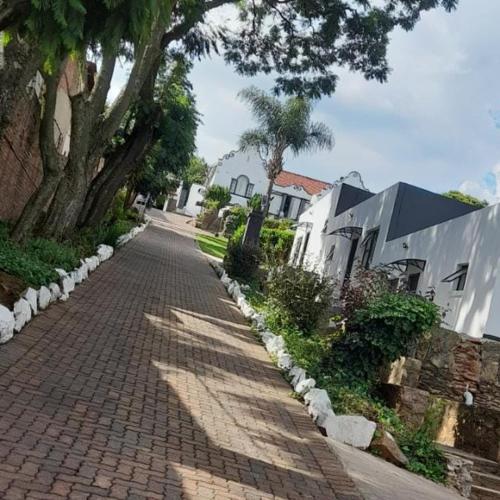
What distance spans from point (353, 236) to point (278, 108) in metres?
18.1

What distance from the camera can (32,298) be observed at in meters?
8.52

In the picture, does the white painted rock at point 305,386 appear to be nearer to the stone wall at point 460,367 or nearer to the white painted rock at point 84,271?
the stone wall at point 460,367

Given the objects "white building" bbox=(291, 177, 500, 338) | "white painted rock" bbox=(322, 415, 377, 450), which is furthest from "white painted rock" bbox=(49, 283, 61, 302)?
"white building" bbox=(291, 177, 500, 338)

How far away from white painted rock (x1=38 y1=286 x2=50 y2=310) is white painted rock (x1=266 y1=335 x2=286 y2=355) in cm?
384

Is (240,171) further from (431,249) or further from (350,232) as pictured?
(431,249)

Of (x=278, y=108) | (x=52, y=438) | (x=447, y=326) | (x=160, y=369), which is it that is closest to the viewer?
(x=52, y=438)

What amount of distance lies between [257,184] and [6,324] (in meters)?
59.7

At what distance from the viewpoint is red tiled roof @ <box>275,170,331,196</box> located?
64812 mm

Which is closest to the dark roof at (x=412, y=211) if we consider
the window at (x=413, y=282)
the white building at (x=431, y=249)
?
the white building at (x=431, y=249)

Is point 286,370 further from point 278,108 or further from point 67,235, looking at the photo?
point 278,108

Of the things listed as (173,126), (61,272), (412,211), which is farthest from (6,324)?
(173,126)

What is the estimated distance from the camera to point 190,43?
18.3m

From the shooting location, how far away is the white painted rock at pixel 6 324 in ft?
22.9

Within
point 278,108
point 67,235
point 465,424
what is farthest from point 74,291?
point 278,108
